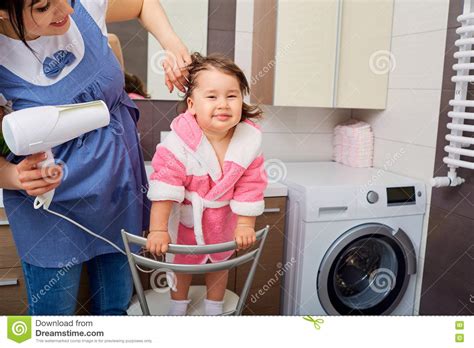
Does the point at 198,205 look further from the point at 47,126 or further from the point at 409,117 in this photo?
the point at 409,117

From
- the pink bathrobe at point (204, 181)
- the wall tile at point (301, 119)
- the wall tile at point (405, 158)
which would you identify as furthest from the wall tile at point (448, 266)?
the pink bathrobe at point (204, 181)

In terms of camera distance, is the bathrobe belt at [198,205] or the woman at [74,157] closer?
the woman at [74,157]

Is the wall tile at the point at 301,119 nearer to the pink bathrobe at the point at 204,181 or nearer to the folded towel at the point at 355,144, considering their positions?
the folded towel at the point at 355,144

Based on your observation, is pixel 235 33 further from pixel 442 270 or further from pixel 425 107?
pixel 442 270

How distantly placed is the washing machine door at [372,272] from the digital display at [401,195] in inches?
3.9

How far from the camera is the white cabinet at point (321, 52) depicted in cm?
165

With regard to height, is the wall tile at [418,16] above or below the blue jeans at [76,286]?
above

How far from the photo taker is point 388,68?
1805 mm

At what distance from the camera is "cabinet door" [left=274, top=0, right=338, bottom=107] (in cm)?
164

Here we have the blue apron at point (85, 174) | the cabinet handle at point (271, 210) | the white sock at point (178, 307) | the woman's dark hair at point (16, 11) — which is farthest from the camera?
the cabinet handle at point (271, 210)

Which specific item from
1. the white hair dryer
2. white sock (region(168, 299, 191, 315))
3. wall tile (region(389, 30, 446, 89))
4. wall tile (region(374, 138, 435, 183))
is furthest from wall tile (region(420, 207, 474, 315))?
the white hair dryer

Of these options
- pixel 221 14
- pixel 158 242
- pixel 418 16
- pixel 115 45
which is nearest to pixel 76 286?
pixel 158 242

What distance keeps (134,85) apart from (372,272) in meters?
1.07

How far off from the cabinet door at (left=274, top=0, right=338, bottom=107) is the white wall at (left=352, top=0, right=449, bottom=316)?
27 cm
